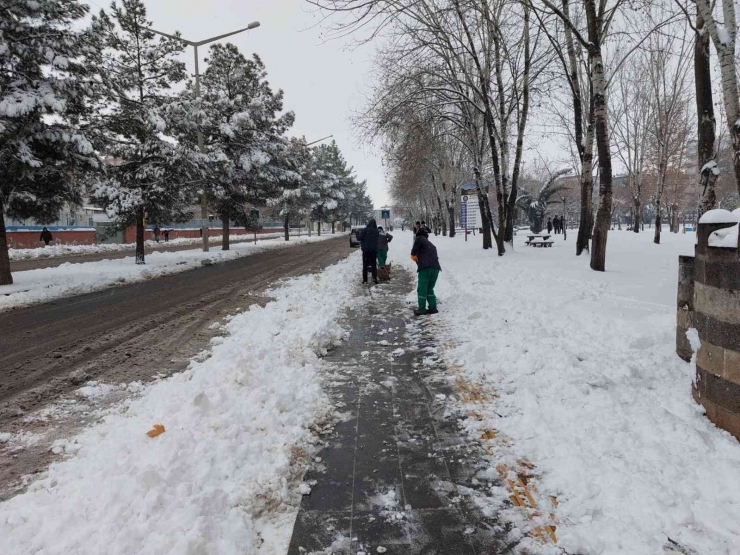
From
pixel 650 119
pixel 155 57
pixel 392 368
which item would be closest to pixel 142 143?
pixel 155 57

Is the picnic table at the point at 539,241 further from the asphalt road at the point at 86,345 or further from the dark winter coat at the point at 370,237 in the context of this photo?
the asphalt road at the point at 86,345

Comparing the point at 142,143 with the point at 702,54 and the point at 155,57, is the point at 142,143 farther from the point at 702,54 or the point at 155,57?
the point at 702,54

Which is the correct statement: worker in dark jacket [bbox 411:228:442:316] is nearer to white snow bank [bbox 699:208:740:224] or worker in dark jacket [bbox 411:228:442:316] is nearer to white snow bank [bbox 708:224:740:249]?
white snow bank [bbox 699:208:740:224]

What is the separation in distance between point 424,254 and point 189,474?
21.3 ft

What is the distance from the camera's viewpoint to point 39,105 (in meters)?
11.1

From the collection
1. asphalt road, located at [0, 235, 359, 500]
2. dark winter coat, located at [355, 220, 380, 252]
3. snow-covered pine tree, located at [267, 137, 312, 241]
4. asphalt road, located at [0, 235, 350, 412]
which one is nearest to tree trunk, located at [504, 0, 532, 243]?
dark winter coat, located at [355, 220, 380, 252]

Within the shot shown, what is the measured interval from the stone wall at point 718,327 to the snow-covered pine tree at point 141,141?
56.4 ft

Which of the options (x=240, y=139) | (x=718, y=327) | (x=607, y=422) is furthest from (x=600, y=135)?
(x=240, y=139)

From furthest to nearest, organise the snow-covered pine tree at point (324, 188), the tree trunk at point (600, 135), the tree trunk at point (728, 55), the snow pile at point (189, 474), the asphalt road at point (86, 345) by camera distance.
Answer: the snow-covered pine tree at point (324, 188)
the tree trunk at point (600, 135)
the tree trunk at point (728, 55)
the asphalt road at point (86, 345)
the snow pile at point (189, 474)

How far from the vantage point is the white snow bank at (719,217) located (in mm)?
3470

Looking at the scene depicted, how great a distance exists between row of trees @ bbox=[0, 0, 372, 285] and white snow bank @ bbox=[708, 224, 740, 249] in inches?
534

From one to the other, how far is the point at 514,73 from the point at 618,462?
→ 18.4m

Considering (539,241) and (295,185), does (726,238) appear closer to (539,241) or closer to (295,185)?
(539,241)

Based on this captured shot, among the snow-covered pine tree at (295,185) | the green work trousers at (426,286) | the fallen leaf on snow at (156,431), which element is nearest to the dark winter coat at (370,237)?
the green work trousers at (426,286)
